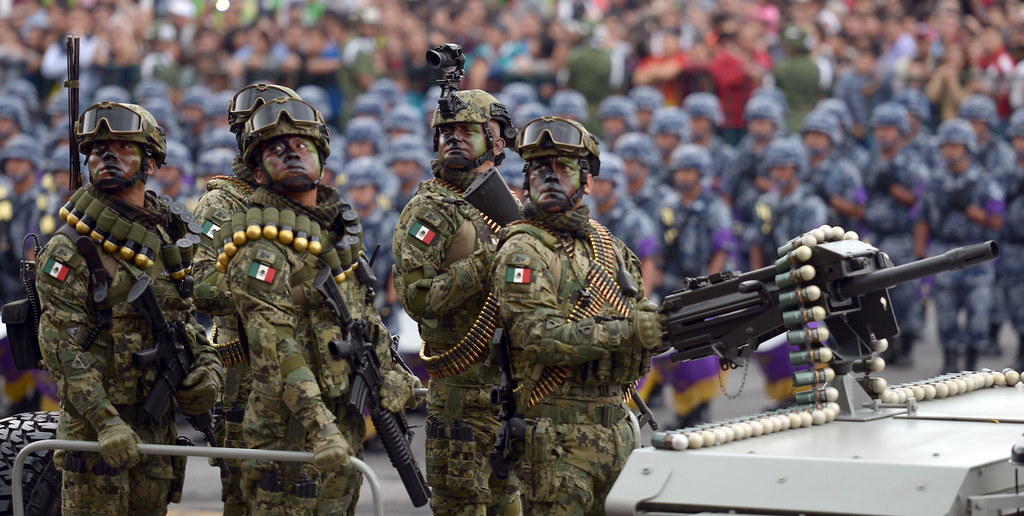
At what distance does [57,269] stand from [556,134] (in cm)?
236

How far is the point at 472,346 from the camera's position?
8.68 m

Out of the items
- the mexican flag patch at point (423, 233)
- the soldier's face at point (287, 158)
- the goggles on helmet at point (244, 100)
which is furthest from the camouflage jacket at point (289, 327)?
the goggles on helmet at point (244, 100)

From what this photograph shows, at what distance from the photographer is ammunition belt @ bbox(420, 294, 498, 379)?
28.4ft

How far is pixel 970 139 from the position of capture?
17188 mm

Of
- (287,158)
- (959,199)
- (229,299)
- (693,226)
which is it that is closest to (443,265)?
(229,299)

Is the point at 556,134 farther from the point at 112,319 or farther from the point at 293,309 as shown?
the point at 112,319

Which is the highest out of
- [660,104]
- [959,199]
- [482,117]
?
[660,104]

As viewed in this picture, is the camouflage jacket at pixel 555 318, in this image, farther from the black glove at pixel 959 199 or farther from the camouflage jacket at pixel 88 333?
the black glove at pixel 959 199

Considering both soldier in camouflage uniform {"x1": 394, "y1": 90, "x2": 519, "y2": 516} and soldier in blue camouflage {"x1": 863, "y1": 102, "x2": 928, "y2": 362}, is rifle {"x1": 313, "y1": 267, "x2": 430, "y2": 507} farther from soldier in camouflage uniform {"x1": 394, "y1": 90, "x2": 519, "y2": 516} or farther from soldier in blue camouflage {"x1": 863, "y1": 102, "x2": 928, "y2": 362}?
soldier in blue camouflage {"x1": 863, "y1": 102, "x2": 928, "y2": 362}

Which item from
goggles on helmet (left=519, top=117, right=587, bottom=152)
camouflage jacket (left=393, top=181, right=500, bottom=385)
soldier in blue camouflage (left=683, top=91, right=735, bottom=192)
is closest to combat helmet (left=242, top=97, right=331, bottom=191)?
goggles on helmet (left=519, top=117, right=587, bottom=152)

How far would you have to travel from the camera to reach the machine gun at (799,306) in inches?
271

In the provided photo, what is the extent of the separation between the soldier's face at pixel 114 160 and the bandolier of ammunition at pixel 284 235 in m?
0.64

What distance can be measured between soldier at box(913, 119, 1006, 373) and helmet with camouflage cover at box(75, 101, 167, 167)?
10.9 meters

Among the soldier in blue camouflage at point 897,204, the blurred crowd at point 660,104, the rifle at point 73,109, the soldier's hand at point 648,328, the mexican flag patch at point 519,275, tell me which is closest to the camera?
the soldier's hand at point 648,328
